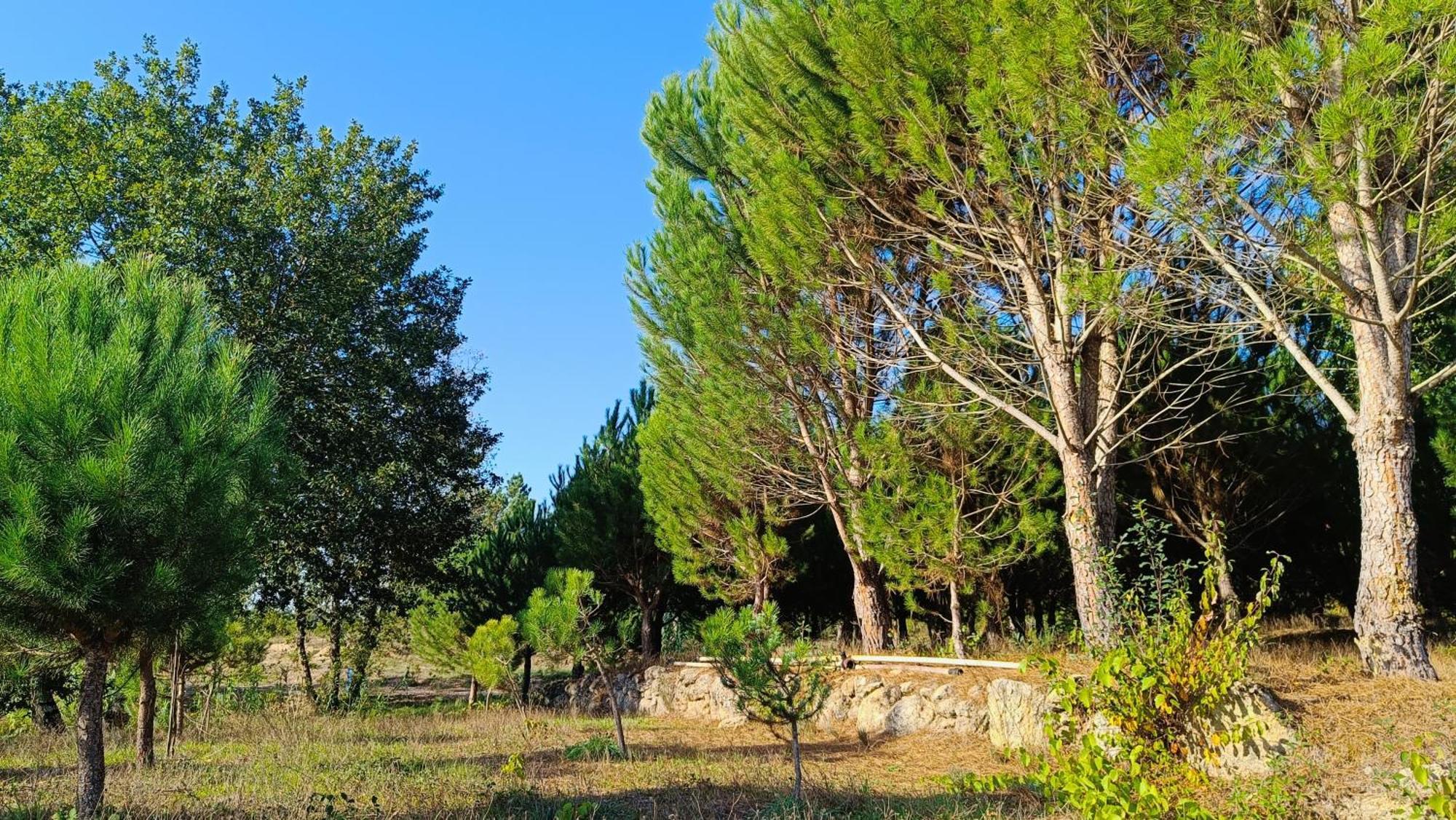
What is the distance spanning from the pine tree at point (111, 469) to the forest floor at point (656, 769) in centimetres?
115

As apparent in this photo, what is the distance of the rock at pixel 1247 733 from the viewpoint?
16.4 feet

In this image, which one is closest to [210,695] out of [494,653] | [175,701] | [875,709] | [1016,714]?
[175,701]

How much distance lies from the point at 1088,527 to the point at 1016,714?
1861mm

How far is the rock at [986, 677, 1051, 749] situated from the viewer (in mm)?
7449

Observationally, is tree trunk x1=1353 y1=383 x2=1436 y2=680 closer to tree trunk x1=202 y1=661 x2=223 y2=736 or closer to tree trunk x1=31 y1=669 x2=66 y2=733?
tree trunk x1=202 y1=661 x2=223 y2=736

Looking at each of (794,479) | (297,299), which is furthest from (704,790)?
(297,299)

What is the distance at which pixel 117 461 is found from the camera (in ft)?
16.1

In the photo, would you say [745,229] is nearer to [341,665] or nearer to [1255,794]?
[1255,794]

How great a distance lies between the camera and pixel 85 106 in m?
14.0

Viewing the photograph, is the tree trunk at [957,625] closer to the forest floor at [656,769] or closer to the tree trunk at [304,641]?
the forest floor at [656,769]

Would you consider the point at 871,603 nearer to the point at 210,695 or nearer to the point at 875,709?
the point at 875,709

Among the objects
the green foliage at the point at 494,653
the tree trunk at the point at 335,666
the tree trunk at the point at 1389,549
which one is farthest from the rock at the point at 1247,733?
the tree trunk at the point at 335,666

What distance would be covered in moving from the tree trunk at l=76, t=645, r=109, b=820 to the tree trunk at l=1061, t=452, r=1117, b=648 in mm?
6844

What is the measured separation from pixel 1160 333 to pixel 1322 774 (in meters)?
5.81
